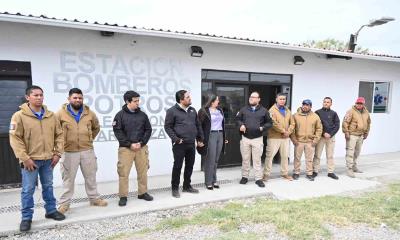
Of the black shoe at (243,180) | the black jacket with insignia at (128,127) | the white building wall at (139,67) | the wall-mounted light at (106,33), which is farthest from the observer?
the black shoe at (243,180)

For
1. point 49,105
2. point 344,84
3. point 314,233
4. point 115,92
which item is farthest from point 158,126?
point 344,84

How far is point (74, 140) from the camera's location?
14.5ft

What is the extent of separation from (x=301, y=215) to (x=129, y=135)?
2785mm

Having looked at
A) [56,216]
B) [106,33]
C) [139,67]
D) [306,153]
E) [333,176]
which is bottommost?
[333,176]

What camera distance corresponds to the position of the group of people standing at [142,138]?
392 centimetres

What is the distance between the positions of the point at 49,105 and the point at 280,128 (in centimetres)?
427

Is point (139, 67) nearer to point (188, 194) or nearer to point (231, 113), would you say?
point (231, 113)

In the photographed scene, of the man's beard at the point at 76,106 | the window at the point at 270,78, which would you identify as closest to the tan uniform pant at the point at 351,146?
the window at the point at 270,78

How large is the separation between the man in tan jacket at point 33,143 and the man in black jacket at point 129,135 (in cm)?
91

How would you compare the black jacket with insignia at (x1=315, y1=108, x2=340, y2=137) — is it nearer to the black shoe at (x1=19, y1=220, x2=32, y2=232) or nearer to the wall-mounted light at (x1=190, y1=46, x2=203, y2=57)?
the wall-mounted light at (x1=190, y1=46, x2=203, y2=57)

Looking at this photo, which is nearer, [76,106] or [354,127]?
[76,106]

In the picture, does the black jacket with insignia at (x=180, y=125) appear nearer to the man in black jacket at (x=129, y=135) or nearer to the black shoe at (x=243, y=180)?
the man in black jacket at (x=129, y=135)

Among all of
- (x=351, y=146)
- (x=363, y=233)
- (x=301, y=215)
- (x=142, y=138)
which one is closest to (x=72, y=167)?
(x=142, y=138)

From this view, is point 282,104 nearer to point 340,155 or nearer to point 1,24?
point 340,155
